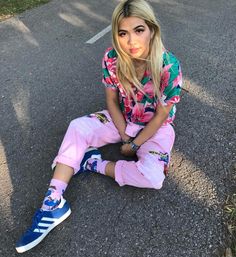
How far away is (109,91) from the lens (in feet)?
10.0

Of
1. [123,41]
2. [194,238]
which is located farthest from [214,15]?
[194,238]

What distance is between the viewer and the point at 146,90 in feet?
9.57

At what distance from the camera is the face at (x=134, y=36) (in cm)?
262

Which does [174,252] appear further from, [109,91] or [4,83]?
[4,83]

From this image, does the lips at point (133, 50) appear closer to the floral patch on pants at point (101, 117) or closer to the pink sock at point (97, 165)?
the floral patch on pants at point (101, 117)

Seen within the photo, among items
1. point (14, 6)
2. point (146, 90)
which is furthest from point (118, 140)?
point (14, 6)

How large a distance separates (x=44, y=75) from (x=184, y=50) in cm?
179

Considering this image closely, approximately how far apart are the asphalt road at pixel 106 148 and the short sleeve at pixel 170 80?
574mm

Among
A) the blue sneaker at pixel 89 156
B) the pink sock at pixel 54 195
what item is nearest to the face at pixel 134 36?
the blue sneaker at pixel 89 156

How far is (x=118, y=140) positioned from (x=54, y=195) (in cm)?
81

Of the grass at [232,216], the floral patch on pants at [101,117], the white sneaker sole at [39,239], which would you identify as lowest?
the white sneaker sole at [39,239]

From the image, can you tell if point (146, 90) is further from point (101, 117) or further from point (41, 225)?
point (41, 225)

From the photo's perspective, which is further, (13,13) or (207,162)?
(13,13)

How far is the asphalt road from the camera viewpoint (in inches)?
98.9
